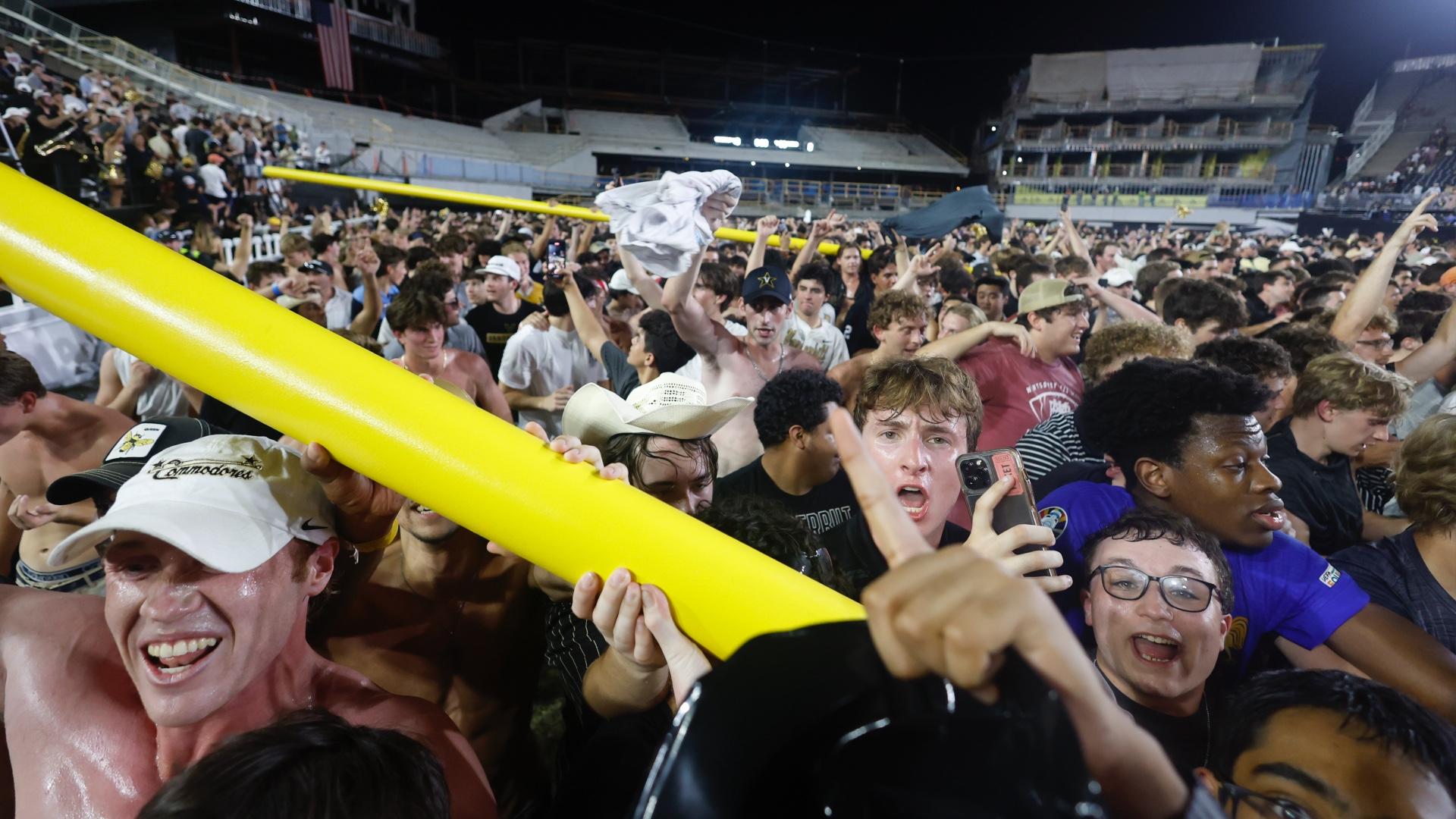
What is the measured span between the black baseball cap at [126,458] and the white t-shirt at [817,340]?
3.85 meters

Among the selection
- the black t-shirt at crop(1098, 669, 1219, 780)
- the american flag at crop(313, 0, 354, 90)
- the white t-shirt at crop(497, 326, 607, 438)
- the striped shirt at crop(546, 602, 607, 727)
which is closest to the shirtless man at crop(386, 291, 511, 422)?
the white t-shirt at crop(497, 326, 607, 438)

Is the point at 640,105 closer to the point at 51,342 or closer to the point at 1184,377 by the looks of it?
the point at 51,342

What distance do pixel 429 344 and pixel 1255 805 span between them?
405 cm

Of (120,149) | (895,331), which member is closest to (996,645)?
(895,331)

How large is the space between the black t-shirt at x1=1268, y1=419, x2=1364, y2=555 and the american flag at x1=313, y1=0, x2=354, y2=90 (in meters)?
30.2

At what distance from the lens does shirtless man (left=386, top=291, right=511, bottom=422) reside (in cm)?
398

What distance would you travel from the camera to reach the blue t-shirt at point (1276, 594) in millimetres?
1947

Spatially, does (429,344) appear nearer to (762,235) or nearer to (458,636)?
(458,636)

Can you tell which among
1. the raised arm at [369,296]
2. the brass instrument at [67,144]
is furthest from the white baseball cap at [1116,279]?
the brass instrument at [67,144]

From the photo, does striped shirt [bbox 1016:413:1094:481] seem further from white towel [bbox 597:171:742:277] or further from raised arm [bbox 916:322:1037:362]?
white towel [bbox 597:171:742:277]

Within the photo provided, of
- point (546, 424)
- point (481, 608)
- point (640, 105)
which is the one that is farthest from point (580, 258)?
point (640, 105)

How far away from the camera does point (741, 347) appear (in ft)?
13.5

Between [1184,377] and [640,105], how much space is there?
158 ft

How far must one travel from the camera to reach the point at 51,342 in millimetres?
5465
